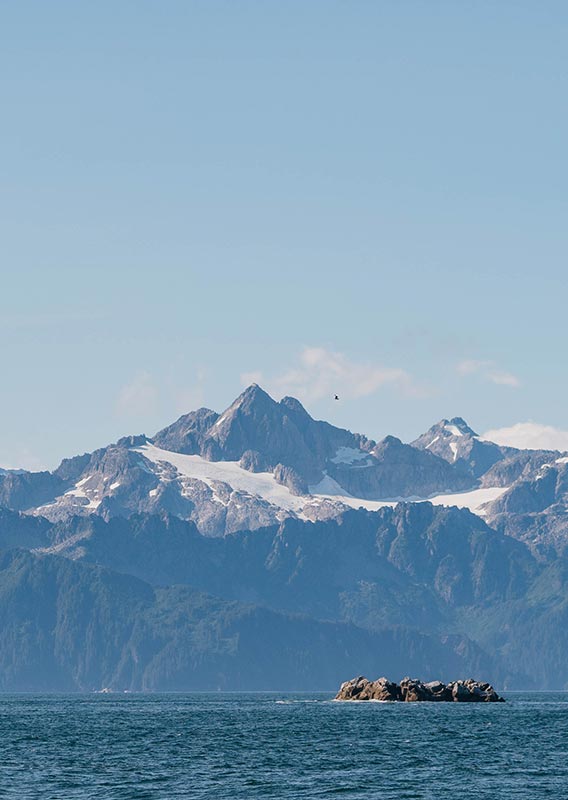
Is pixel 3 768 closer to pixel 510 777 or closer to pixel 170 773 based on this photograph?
pixel 170 773

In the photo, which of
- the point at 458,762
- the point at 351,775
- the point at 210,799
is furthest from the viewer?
the point at 458,762

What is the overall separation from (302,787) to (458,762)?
115 feet

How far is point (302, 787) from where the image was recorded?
162 meters

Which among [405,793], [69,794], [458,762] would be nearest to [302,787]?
[405,793]

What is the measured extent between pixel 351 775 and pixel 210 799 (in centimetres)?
2636

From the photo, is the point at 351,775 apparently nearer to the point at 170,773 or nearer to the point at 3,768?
the point at 170,773

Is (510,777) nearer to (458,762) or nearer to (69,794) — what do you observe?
(458,762)

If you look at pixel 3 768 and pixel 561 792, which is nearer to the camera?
pixel 561 792

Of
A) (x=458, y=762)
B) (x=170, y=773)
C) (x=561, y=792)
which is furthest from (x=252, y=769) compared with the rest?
(x=561, y=792)

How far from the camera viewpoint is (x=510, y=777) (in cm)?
17538

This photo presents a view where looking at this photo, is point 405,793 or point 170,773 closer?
point 405,793

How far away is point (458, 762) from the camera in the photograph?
192000mm

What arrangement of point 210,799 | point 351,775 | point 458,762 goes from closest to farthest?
1. point 210,799
2. point 351,775
3. point 458,762

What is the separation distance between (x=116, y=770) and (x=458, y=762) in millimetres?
39736
